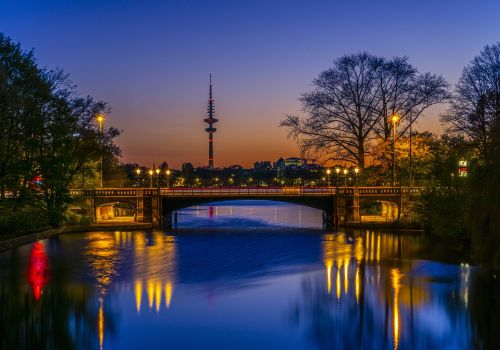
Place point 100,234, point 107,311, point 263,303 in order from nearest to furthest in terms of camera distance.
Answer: point 107,311 → point 263,303 → point 100,234

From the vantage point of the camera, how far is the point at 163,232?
64125mm

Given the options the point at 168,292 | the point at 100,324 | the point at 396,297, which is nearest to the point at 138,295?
the point at 168,292

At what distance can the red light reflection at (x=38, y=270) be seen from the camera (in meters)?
32.6

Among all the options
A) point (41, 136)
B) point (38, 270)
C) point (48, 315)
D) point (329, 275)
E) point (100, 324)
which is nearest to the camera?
point (100, 324)

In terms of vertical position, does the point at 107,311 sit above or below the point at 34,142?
below

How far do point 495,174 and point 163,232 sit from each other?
42.7 meters

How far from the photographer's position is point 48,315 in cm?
2677

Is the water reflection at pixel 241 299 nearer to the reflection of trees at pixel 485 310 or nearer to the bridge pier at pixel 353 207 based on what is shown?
the reflection of trees at pixel 485 310

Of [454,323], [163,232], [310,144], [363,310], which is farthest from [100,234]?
[454,323]

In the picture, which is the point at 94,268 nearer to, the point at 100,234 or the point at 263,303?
the point at 263,303

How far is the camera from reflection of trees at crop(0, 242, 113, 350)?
23094 mm

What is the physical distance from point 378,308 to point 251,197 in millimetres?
43503

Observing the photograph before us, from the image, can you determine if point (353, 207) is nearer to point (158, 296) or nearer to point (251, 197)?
point (251, 197)

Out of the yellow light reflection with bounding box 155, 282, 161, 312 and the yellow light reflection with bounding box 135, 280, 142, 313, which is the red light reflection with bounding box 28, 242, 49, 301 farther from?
the yellow light reflection with bounding box 155, 282, 161, 312
